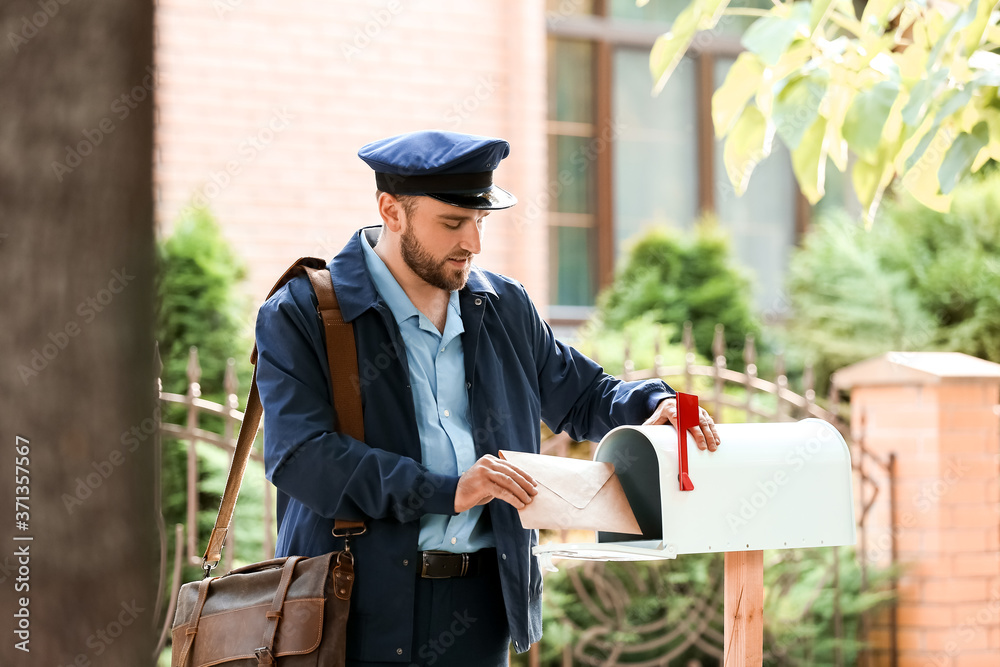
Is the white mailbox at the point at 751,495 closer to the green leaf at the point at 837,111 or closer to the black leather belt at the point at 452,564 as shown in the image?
the black leather belt at the point at 452,564

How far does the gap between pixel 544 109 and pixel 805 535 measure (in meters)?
6.07

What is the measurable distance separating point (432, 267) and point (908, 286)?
5.78 metres

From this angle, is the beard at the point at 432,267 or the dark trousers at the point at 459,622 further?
the beard at the point at 432,267

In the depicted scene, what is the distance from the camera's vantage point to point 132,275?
1490 millimetres

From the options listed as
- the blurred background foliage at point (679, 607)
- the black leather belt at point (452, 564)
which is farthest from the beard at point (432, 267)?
the blurred background foliage at point (679, 607)

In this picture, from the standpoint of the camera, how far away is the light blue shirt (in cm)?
219

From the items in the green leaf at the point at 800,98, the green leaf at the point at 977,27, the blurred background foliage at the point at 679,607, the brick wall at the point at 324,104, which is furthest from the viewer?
the brick wall at the point at 324,104

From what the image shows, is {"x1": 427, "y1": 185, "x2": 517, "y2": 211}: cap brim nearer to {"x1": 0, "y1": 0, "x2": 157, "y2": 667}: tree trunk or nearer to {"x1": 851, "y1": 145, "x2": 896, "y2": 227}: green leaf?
{"x1": 0, "y1": 0, "x2": 157, "y2": 667}: tree trunk

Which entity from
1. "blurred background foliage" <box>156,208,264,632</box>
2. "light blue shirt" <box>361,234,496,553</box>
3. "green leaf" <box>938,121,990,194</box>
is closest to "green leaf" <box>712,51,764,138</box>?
"green leaf" <box>938,121,990,194</box>

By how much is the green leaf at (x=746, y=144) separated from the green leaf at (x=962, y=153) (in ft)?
1.66

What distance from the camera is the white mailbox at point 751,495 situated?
207cm

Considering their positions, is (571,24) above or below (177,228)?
above

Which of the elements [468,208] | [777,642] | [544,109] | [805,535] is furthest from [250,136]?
[805,535]

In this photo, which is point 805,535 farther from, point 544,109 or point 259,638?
point 544,109
